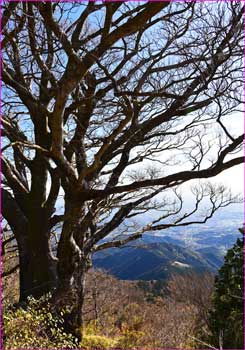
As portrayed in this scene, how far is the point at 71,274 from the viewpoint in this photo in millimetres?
5523

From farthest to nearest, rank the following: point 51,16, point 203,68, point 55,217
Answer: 1. point 55,217
2. point 203,68
3. point 51,16

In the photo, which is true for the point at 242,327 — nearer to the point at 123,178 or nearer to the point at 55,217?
the point at 123,178

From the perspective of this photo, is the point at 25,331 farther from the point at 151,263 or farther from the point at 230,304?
the point at 151,263

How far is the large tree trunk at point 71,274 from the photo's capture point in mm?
5277

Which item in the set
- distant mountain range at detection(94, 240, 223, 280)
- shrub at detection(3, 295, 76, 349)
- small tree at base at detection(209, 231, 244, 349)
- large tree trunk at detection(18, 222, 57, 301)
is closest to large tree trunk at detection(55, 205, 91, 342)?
large tree trunk at detection(18, 222, 57, 301)

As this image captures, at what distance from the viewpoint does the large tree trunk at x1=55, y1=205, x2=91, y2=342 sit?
17.3 ft

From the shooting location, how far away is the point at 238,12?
4.20m

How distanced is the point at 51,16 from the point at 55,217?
2.95 m

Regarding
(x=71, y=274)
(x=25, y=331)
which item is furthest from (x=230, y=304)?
(x=25, y=331)

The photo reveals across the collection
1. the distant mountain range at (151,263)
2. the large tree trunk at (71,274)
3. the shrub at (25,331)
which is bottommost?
the shrub at (25,331)

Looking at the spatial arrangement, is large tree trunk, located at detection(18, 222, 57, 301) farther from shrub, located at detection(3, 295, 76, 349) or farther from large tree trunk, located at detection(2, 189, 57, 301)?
shrub, located at detection(3, 295, 76, 349)

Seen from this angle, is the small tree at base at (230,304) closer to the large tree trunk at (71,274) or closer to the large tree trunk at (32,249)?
the large tree trunk at (71,274)

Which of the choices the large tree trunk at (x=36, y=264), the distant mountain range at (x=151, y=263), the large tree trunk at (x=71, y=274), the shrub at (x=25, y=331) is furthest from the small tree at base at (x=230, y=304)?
the distant mountain range at (x=151, y=263)

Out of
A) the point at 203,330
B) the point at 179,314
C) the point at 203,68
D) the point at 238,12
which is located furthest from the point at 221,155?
the point at 179,314
